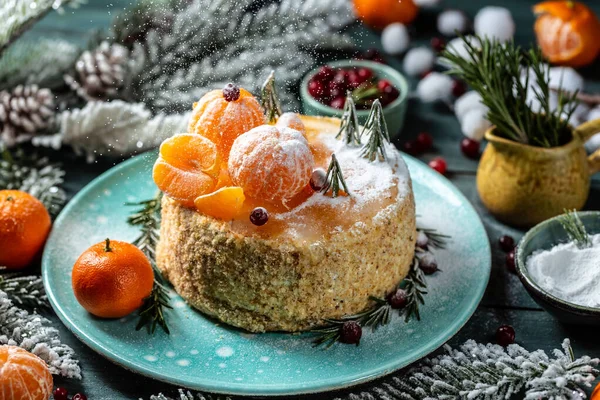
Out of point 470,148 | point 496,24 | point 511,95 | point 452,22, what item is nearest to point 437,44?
point 452,22

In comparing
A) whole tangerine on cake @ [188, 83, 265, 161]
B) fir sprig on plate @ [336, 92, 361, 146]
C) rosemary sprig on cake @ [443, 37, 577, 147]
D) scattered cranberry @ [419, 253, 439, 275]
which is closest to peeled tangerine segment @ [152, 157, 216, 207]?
whole tangerine on cake @ [188, 83, 265, 161]

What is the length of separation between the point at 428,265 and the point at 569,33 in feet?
5.56

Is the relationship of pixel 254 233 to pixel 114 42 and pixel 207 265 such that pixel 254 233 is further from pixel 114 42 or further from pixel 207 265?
pixel 114 42

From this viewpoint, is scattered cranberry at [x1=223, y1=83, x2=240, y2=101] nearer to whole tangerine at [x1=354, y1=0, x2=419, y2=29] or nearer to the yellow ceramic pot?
the yellow ceramic pot

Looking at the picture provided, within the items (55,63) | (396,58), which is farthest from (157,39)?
(396,58)

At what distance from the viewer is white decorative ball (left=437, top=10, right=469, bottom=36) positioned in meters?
3.91

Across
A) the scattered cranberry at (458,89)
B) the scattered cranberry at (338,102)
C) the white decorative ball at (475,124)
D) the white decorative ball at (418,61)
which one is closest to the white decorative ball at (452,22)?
the white decorative ball at (418,61)

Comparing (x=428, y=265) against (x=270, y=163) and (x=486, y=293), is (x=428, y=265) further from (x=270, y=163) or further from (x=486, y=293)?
(x=270, y=163)

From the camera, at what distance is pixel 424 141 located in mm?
3172

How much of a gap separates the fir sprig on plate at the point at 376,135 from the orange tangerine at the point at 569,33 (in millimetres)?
1560

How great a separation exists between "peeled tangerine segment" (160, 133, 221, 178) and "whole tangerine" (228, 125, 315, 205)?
55 mm

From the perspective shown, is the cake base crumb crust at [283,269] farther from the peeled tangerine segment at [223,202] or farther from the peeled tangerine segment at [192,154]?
the peeled tangerine segment at [192,154]

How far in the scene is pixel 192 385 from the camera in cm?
196

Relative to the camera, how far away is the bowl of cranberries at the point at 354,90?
3055mm
